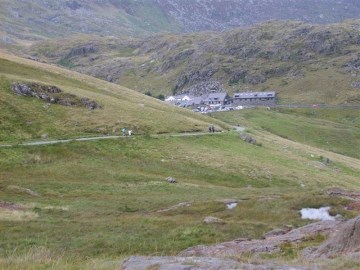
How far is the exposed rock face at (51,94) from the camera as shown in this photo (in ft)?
297

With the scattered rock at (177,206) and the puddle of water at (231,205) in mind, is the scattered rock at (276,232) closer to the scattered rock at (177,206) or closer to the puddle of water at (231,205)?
the puddle of water at (231,205)

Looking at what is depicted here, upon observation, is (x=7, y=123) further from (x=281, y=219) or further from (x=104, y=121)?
(x=281, y=219)

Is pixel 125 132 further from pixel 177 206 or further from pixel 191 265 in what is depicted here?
pixel 191 265

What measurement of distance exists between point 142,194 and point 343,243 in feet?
98.9

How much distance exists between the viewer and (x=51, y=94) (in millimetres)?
93438

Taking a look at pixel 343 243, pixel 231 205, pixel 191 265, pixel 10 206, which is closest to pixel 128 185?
pixel 10 206

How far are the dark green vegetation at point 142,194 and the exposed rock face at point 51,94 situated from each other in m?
23.8

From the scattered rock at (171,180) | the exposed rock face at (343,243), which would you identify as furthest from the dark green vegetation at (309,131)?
the exposed rock face at (343,243)

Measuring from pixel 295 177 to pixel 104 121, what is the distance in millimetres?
38494

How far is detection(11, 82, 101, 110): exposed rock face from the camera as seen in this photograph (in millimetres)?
90375

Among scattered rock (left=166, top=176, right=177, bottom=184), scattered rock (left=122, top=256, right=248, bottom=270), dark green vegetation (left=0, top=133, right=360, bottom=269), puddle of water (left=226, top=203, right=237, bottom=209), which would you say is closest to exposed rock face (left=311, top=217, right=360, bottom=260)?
scattered rock (left=122, top=256, right=248, bottom=270)

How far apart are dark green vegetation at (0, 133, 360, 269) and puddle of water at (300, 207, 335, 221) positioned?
2.28 feet

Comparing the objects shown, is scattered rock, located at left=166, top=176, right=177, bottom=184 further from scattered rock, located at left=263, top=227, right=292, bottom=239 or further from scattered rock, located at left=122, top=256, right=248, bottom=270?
scattered rock, located at left=122, top=256, right=248, bottom=270

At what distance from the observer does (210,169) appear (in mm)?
68000
